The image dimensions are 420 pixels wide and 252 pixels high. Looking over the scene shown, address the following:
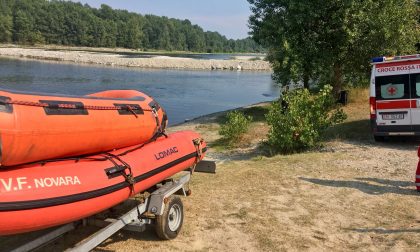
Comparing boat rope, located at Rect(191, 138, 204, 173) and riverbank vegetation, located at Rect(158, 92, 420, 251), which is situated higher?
boat rope, located at Rect(191, 138, 204, 173)

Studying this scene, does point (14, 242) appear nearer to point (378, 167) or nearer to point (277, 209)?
point (277, 209)

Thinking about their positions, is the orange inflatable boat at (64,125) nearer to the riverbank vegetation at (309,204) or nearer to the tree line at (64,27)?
the riverbank vegetation at (309,204)

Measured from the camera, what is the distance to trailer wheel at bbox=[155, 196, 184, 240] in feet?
18.9

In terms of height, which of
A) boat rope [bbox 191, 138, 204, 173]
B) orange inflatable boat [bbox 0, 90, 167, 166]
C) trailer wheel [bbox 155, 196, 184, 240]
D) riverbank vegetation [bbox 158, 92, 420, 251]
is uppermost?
orange inflatable boat [bbox 0, 90, 167, 166]

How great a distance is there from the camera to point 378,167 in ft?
31.2

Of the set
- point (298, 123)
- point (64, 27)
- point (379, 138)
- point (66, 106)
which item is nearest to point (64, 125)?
point (66, 106)

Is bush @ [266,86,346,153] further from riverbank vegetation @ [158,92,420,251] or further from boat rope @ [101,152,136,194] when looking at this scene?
boat rope @ [101,152,136,194]

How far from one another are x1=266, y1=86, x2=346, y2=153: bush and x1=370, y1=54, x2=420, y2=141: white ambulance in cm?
132

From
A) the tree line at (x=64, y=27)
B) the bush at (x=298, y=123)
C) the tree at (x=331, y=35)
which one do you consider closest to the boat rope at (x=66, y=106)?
the bush at (x=298, y=123)

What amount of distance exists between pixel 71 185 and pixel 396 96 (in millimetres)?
9288

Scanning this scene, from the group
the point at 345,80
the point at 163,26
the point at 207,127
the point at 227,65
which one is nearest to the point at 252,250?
the point at 207,127

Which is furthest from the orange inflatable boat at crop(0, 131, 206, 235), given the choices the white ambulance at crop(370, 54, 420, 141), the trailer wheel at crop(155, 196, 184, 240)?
the white ambulance at crop(370, 54, 420, 141)

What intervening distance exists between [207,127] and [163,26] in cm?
16953

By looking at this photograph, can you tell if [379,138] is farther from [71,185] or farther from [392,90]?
[71,185]
